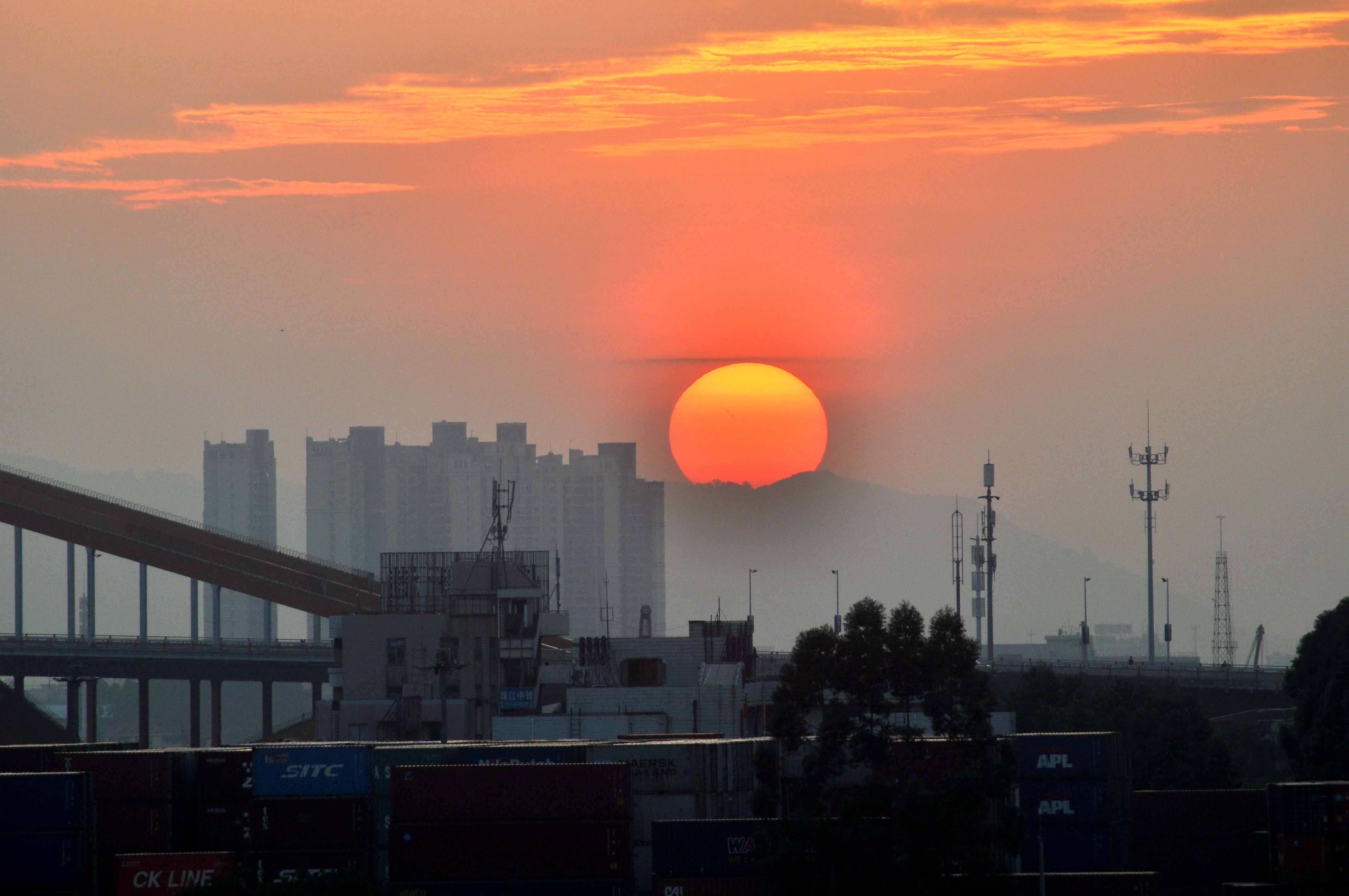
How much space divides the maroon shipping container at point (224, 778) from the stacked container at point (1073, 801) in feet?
97.1

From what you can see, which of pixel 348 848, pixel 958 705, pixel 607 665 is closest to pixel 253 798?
pixel 348 848

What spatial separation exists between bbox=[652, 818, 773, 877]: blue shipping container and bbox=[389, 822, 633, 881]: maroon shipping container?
1329mm

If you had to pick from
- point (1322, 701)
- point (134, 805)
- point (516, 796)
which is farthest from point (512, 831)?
point (1322, 701)

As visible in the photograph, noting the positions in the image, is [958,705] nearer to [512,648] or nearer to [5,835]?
[5,835]

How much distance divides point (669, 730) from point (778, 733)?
104 ft

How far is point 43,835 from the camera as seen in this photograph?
5988 cm

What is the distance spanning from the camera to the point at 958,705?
68000 mm

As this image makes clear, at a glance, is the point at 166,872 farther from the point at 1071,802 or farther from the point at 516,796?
the point at 1071,802

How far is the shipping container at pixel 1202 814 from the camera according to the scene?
73.9m

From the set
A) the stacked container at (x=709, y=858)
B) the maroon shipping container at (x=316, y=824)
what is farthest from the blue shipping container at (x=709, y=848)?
the maroon shipping container at (x=316, y=824)

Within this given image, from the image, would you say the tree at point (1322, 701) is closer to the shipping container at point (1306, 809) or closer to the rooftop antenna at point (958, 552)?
the shipping container at point (1306, 809)

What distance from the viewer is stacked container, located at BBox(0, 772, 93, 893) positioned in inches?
2351

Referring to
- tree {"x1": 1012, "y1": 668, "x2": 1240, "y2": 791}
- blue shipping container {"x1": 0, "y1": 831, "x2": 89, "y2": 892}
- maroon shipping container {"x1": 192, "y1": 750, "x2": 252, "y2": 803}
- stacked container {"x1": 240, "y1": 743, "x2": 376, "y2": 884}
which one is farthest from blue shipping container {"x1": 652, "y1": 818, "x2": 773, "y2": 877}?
tree {"x1": 1012, "y1": 668, "x2": 1240, "y2": 791}

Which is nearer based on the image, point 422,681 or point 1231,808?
point 1231,808
